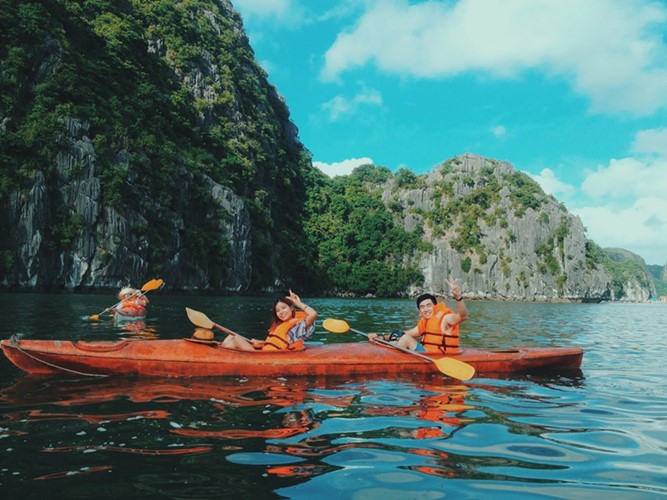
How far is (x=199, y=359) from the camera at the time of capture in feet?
21.8

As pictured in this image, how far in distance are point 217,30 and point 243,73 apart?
7848mm

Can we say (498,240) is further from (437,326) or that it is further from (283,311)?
(283,311)

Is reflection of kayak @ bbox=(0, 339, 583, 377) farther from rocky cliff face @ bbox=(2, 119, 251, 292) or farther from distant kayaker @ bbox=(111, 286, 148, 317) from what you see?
rocky cliff face @ bbox=(2, 119, 251, 292)

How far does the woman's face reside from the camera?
7055 mm

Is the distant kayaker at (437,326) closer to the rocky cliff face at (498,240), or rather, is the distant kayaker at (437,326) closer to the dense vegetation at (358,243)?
the dense vegetation at (358,243)

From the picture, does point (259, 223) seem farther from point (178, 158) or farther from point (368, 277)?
point (368, 277)

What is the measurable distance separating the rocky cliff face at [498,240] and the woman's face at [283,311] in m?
81.2

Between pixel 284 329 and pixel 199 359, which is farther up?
pixel 284 329

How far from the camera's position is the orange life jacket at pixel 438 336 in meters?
7.35

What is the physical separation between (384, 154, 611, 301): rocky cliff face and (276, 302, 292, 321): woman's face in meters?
81.2

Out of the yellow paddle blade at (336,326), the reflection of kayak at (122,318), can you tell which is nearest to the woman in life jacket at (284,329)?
the yellow paddle blade at (336,326)

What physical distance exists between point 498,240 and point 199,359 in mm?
90665

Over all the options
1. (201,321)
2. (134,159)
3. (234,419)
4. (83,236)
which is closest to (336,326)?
(201,321)

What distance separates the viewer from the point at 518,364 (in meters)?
7.76
